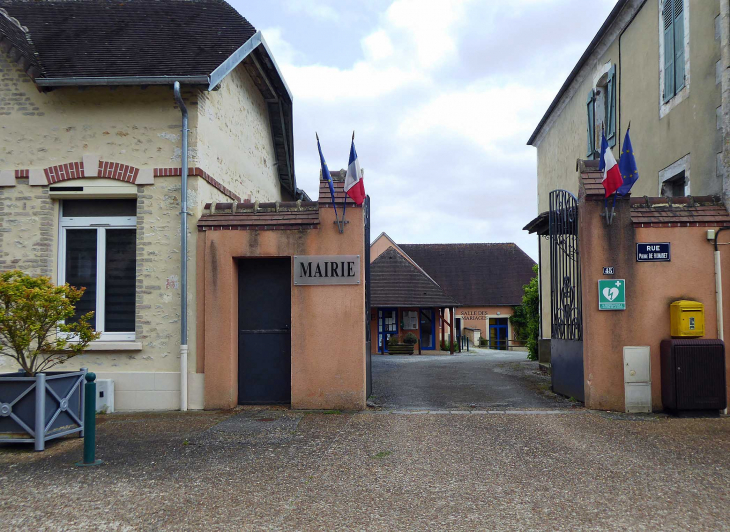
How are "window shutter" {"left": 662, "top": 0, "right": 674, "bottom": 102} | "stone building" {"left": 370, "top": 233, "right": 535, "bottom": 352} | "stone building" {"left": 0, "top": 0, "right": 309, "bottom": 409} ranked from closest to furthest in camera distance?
"stone building" {"left": 0, "top": 0, "right": 309, "bottom": 409} < "window shutter" {"left": 662, "top": 0, "right": 674, "bottom": 102} < "stone building" {"left": 370, "top": 233, "right": 535, "bottom": 352}

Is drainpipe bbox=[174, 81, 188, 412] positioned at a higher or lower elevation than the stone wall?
lower

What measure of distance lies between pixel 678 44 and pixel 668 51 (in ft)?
1.42

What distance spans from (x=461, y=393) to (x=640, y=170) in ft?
18.1

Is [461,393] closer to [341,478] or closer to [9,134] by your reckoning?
[341,478]

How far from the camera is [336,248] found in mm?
9039

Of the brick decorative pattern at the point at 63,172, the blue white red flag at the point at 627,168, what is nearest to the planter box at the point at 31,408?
the brick decorative pattern at the point at 63,172

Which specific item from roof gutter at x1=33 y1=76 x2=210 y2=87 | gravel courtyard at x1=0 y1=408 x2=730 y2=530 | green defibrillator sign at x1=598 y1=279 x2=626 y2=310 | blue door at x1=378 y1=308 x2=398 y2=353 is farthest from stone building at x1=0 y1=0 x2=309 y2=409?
blue door at x1=378 y1=308 x2=398 y2=353

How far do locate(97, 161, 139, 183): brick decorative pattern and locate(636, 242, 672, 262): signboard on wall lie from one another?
7.24 metres

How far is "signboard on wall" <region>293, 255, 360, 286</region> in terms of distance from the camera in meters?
8.96

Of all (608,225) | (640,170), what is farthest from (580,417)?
(640,170)

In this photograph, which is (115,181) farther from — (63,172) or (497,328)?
(497,328)

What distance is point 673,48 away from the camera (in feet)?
34.6

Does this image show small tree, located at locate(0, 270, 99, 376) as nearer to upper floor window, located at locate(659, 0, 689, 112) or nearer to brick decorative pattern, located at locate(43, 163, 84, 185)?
brick decorative pattern, located at locate(43, 163, 84, 185)

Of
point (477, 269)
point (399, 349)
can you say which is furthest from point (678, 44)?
point (477, 269)
